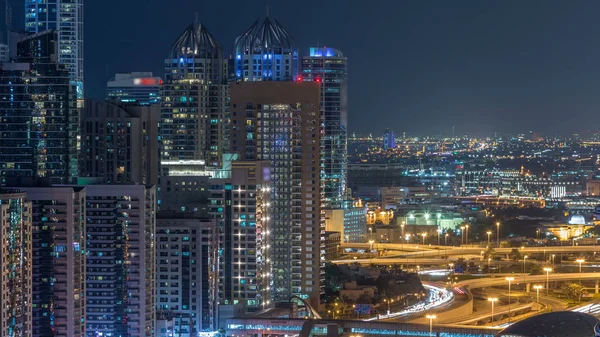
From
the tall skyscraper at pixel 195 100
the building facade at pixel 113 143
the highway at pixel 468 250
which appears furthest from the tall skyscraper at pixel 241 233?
the highway at pixel 468 250

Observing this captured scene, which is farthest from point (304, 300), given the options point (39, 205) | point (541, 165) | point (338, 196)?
point (541, 165)

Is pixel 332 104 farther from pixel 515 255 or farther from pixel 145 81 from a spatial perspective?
pixel 515 255

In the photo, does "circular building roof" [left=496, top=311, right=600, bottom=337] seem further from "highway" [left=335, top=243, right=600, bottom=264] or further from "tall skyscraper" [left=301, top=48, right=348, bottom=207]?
"tall skyscraper" [left=301, top=48, right=348, bottom=207]

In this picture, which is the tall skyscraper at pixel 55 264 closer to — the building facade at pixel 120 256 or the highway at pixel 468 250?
the building facade at pixel 120 256

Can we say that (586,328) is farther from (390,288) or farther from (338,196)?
(338,196)

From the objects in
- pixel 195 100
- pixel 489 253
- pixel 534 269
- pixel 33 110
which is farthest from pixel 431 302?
pixel 195 100
